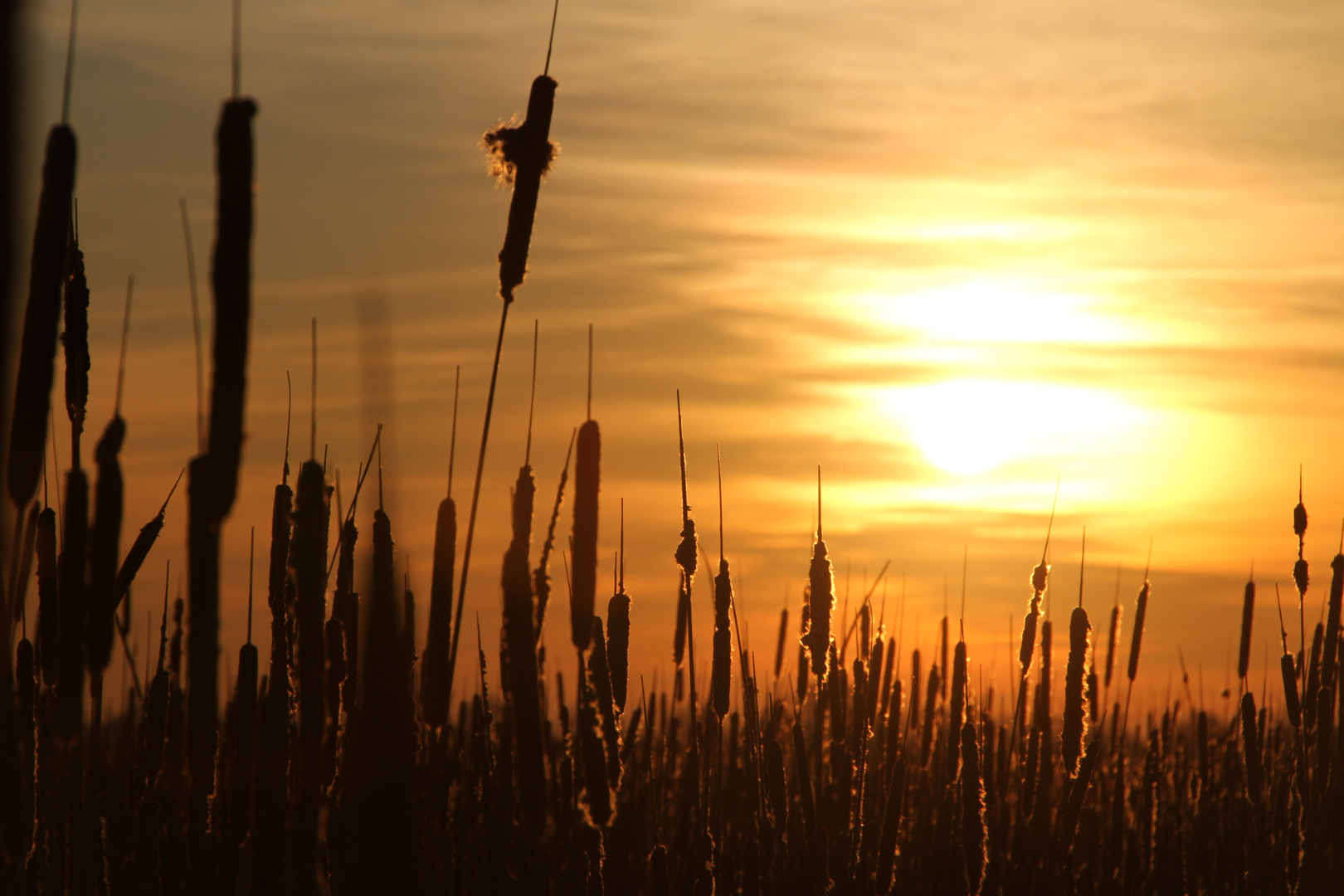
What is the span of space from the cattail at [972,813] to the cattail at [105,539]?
2.93 m

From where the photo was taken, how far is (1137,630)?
6406 millimetres

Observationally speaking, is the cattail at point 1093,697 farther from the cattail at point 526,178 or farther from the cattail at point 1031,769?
the cattail at point 526,178

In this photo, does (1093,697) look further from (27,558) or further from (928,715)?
(27,558)

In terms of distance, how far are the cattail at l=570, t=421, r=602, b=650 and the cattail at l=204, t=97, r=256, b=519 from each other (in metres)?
0.99

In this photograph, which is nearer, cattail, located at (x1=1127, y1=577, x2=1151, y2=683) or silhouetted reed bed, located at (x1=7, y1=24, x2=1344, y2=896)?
silhouetted reed bed, located at (x1=7, y1=24, x2=1344, y2=896)

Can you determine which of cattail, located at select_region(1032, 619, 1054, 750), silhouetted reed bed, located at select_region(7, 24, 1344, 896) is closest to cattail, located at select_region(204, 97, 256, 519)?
silhouetted reed bed, located at select_region(7, 24, 1344, 896)

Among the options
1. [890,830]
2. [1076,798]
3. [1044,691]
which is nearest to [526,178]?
[890,830]

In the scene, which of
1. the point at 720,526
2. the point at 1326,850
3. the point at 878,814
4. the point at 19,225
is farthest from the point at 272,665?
the point at 1326,850

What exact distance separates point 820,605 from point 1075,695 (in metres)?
1.35

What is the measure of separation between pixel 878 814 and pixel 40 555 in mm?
4930

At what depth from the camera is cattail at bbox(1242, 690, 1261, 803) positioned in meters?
5.64

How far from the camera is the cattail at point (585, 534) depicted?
2504 millimetres

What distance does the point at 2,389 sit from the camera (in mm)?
1203

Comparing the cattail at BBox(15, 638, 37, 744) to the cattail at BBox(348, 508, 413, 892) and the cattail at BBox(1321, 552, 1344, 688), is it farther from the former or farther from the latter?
the cattail at BBox(1321, 552, 1344, 688)
